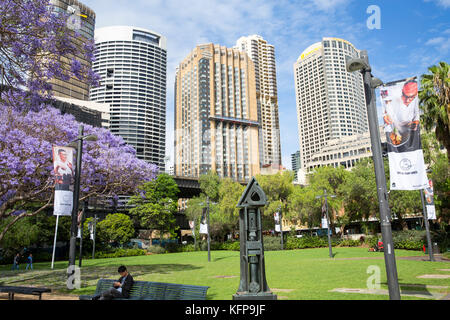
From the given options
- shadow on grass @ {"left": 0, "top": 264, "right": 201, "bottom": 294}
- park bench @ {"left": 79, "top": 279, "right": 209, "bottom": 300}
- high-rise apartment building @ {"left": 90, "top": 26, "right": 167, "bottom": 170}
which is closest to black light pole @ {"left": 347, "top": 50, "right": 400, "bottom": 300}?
park bench @ {"left": 79, "top": 279, "right": 209, "bottom": 300}

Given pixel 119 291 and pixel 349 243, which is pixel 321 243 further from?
pixel 119 291

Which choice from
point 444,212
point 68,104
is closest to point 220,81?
point 68,104

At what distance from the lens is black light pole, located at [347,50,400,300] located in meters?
8.20

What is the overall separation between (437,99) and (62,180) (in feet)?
79.7

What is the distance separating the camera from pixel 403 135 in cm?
924

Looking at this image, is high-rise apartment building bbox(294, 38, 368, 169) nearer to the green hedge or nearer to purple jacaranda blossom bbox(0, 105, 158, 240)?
the green hedge

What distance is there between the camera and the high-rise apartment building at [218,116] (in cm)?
15612

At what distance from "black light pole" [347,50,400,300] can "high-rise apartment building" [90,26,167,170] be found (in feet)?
569

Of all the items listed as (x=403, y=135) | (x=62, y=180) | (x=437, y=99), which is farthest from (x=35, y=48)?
(x=437, y=99)

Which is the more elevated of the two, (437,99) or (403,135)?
(437,99)

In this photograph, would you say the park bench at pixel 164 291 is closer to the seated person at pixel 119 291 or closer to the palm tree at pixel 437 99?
the seated person at pixel 119 291
